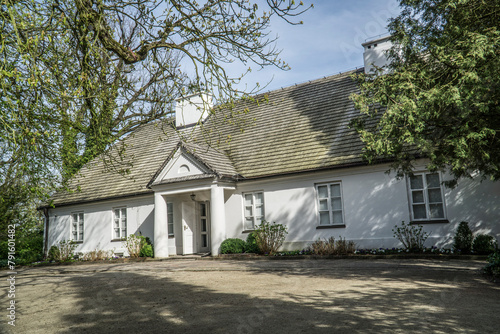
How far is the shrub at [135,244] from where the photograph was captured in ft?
60.9

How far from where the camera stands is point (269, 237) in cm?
1558

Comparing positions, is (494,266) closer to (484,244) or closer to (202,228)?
(484,244)

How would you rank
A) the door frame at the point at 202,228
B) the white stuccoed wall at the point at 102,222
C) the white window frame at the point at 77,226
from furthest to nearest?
the white window frame at the point at 77,226
the white stuccoed wall at the point at 102,222
the door frame at the point at 202,228

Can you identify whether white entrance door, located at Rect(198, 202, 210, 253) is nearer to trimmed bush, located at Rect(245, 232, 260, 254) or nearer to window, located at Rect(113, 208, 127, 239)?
trimmed bush, located at Rect(245, 232, 260, 254)

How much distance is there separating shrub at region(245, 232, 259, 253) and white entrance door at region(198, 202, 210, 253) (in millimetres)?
3737

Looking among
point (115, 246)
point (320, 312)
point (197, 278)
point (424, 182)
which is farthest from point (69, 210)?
point (320, 312)

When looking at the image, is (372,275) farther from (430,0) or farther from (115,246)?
(115,246)

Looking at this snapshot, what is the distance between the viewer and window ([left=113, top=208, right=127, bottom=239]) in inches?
816

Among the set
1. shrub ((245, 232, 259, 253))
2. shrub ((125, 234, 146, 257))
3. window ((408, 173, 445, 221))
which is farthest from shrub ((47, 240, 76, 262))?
window ((408, 173, 445, 221))

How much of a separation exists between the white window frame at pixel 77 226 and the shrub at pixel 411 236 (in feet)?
55.0

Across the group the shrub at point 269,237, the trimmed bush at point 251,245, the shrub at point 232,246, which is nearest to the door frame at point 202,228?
the shrub at point 232,246

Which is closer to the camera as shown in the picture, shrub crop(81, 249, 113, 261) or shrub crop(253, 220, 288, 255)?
shrub crop(253, 220, 288, 255)

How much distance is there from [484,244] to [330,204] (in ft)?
17.5

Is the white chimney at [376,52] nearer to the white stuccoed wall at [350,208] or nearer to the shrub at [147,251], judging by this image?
the white stuccoed wall at [350,208]
